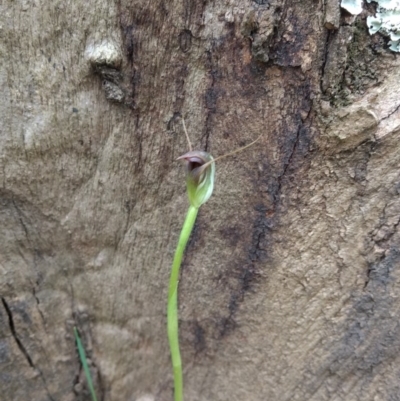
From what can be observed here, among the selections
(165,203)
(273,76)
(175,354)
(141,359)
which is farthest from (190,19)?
(141,359)

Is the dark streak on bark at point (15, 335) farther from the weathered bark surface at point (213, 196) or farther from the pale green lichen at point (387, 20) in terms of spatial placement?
the pale green lichen at point (387, 20)

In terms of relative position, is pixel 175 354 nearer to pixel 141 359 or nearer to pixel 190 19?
pixel 141 359

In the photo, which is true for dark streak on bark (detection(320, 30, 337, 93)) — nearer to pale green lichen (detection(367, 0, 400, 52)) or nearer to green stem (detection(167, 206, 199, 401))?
pale green lichen (detection(367, 0, 400, 52))

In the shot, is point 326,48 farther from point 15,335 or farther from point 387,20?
point 15,335

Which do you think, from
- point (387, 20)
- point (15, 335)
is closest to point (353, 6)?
point (387, 20)

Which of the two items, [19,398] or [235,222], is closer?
[235,222]
